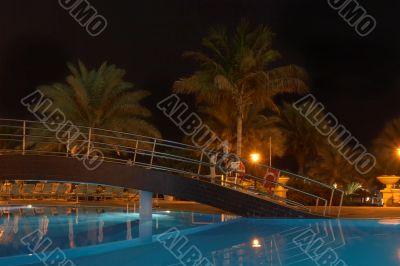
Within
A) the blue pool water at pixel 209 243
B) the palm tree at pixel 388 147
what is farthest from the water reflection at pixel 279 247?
the palm tree at pixel 388 147

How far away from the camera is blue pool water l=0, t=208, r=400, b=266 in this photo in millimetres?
8828

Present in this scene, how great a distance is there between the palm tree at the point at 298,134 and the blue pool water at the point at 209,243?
24494mm

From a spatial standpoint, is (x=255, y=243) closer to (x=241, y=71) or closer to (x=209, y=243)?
(x=209, y=243)

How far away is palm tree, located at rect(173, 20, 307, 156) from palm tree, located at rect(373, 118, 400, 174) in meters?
13.7

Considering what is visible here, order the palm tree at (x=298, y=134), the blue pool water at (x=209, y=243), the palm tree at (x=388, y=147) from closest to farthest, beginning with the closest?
the blue pool water at (x=209, y=243), the palm tree at (x=388, y=147), the palm tree at (x=298, y=134)

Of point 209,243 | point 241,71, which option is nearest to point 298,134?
point 241,71

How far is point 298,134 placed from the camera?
4019 cm

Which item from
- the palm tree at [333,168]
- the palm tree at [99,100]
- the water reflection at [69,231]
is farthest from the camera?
the palm tree at [333,168]

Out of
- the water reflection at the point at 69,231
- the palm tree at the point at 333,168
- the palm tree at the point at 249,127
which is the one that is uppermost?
the palm tree at the point at 249,127

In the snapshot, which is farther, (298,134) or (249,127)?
(298,134)

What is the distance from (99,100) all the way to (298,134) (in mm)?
17752

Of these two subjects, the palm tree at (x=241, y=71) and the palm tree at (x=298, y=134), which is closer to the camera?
the palm tree at (x=241, y=71)

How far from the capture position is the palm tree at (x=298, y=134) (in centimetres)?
3944

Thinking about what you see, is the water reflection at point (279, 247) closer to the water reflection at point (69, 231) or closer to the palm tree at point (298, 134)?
the water reflection at point (69, 231)
